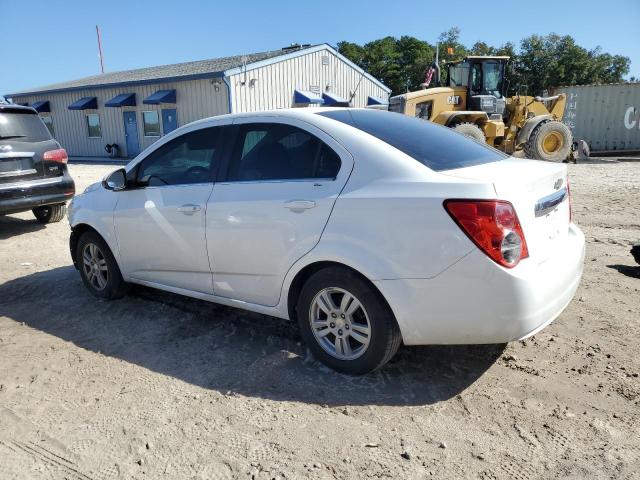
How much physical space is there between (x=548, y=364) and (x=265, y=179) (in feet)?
7.30

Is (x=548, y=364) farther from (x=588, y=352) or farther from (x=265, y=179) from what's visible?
(x=265, y=179)

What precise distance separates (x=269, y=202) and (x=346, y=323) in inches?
36.3

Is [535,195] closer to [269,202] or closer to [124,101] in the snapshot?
[269,202]

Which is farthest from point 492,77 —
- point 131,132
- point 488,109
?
point 131,132

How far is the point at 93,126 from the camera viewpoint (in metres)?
25.1

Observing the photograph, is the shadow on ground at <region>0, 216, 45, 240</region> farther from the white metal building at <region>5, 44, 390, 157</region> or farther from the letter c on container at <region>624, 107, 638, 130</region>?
the letter c on container at <region>624, 107, 638, 130</region>

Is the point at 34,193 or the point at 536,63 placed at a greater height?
the point at 536,63

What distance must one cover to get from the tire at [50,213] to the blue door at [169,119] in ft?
43.5

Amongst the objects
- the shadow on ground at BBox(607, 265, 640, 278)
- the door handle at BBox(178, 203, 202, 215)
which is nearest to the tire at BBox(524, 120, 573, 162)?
the shadow on ground at BBox(607, 265, 640, 278)

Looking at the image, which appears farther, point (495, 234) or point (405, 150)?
point (405, 150)

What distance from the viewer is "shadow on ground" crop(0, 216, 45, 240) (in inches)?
302

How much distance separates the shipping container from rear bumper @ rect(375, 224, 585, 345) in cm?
1889

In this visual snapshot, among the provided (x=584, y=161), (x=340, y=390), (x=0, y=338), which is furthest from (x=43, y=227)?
(x=584, y=161)

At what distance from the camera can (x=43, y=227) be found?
8078mm
